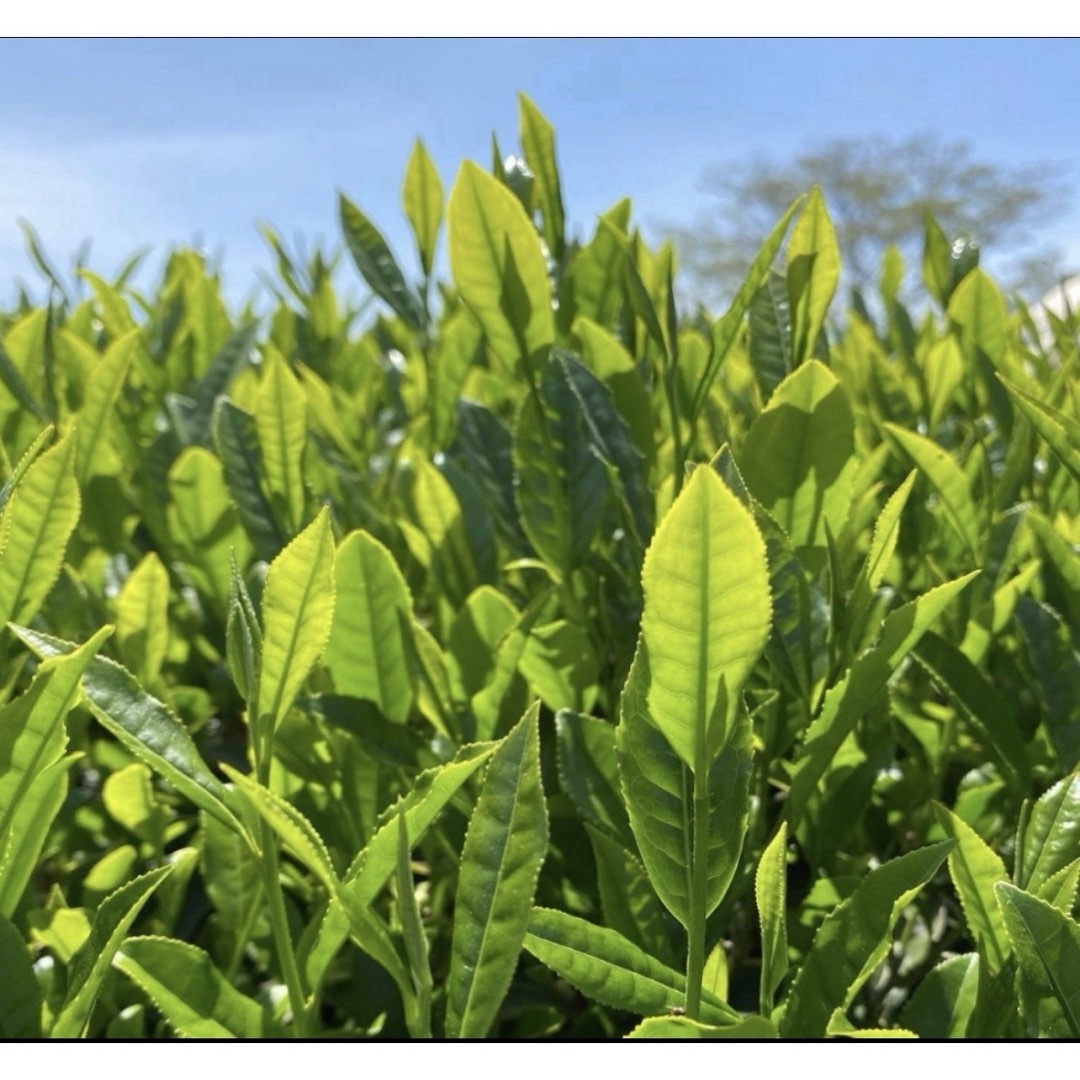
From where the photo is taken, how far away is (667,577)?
557 mm

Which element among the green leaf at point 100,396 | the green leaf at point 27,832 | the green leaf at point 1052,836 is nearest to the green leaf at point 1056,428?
the green leaf at point 1052,836

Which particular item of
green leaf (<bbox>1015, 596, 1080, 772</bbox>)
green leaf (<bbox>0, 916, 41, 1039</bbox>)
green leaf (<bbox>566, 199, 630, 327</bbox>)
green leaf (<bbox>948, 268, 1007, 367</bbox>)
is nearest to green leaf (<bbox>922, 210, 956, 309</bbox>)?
green leaf (<bbox>948, 268, 1007, 367</bbox>)

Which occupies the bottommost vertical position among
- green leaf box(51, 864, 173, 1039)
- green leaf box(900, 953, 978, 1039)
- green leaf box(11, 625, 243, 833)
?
green leaf box(900, 953, 978, 1039)

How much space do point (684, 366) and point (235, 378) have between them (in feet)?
2.07

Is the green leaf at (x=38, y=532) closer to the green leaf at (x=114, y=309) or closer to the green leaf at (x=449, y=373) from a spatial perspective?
the green leaf at (x=449, y=373)

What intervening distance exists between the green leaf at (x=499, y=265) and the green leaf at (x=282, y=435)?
0.21 metres

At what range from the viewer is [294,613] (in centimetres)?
71

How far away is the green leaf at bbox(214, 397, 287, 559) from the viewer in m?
1.18

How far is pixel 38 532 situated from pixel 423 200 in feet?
2.45

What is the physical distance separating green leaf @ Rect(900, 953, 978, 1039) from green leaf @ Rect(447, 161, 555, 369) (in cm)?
59

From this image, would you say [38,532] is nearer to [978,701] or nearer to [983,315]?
[978,701]

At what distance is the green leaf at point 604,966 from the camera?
687 millimetres

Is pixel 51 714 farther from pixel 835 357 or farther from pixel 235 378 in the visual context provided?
pixel 835 357

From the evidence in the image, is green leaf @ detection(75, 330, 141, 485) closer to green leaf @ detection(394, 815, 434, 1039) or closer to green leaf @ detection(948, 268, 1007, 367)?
green leaf @ detection(394, 815, 434, 1039)
